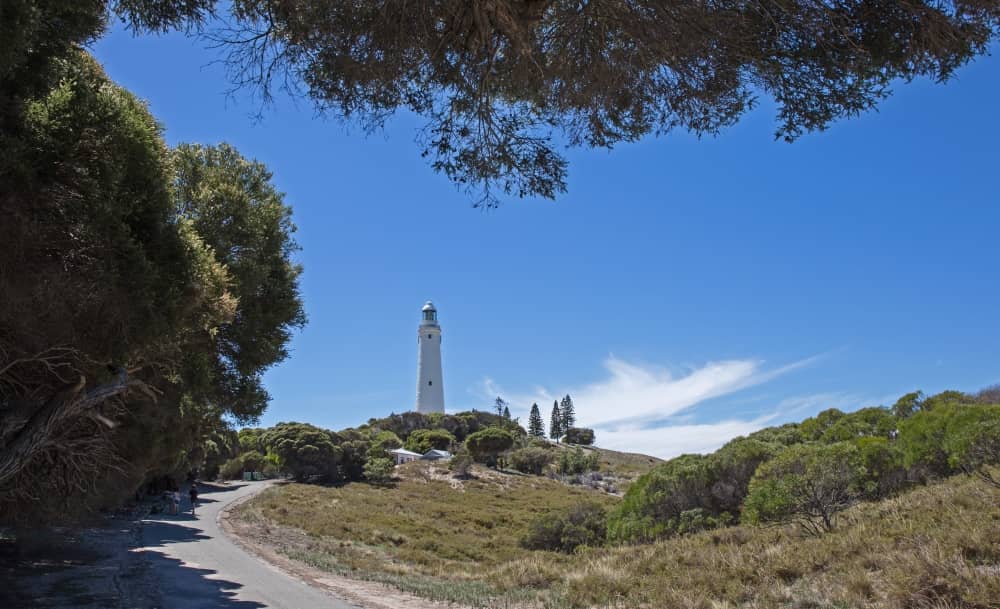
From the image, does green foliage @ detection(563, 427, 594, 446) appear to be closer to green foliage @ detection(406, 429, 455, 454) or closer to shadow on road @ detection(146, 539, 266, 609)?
green foliage @ detection(406, 429, 455, 454)

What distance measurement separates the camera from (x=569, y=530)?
22844mm

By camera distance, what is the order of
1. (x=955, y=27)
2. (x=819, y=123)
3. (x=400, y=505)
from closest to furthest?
(x=955, y=27) < (x=819, y=123) < (x=400, y=505)

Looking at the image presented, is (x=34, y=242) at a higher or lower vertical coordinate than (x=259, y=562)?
higher

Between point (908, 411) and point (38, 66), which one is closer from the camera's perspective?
point (38, 66)

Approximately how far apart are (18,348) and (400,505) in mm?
30505

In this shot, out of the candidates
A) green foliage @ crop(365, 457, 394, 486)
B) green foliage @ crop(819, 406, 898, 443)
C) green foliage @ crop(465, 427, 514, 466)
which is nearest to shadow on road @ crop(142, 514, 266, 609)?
green foliage @ crop(819, 406, 898, 443)

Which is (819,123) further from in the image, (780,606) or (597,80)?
(780,606)

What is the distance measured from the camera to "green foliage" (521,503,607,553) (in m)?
22.2

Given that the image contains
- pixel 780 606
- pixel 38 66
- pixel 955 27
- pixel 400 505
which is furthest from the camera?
pixel 400 505

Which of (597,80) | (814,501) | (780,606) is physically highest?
(597,80)

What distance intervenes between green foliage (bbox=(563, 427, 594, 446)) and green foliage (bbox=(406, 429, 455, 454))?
4006cm

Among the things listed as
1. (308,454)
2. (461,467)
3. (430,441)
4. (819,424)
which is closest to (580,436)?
(430,441)

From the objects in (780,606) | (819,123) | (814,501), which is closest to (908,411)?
(814,501)

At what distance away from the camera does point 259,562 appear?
15492mm
